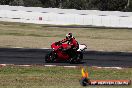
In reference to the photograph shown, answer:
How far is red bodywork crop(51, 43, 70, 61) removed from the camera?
22561mm

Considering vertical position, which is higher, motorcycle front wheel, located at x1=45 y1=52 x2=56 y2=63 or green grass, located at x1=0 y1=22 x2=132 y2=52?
motorcycle front wheel, located at x1=45 y1=52 x2=56 y2=63

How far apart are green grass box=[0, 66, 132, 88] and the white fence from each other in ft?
128

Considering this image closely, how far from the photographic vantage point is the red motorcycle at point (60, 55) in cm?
2261

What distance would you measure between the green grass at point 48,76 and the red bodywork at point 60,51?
2283mm

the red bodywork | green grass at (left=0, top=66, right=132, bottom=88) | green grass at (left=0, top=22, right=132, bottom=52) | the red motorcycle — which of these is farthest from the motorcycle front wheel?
green grass at (left=0, top=22, right=132, bottom=52)

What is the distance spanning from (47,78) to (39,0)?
304 feet

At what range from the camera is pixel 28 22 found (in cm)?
6166

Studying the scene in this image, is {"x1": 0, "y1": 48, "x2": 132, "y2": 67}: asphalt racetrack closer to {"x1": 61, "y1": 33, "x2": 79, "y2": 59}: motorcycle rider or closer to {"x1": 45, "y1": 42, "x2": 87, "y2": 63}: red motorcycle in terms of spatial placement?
{"x1": 45, "y1": 42, "x2": 87, "y2": 63}: red motorcycle

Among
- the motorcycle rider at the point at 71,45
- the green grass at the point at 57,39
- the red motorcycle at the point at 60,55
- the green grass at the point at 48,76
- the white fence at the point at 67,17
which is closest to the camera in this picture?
the green grass at the point at 48,76

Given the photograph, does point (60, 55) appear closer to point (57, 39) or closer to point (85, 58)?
point (85, 58)

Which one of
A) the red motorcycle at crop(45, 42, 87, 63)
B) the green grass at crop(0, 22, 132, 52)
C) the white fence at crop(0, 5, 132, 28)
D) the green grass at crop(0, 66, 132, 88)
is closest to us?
the green grass at crop(0, 66, 132, 88)

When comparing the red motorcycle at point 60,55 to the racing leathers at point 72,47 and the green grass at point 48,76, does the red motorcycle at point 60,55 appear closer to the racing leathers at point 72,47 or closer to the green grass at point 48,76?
the racing leathers at point 72,47

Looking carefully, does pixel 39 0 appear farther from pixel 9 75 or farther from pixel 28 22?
pixel 9 75

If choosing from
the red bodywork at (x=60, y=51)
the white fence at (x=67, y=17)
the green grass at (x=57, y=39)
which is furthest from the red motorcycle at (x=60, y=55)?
the white fence at (x=67, y=17)
